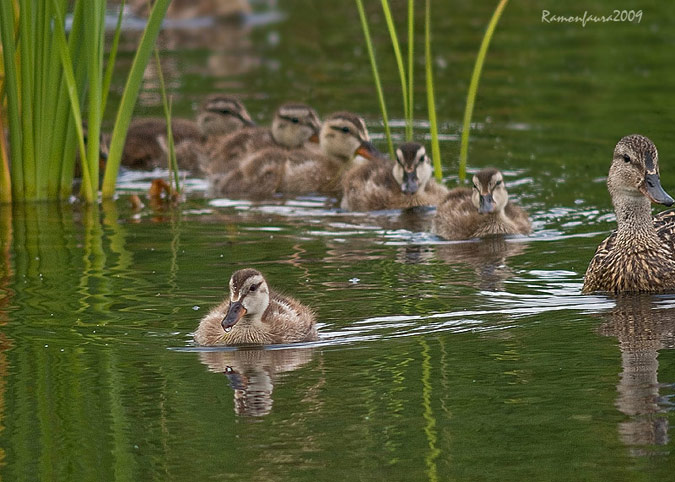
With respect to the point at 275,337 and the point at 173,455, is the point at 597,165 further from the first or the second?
the point at 173,455

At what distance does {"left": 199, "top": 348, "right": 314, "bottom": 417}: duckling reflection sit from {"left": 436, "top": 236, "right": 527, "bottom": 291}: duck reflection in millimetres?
1695

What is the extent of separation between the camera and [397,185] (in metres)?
10.9

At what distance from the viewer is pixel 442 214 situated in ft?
32.8

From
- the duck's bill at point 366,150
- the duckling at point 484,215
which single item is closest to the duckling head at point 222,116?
the duck's bill at point 366,150

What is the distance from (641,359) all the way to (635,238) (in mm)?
1621

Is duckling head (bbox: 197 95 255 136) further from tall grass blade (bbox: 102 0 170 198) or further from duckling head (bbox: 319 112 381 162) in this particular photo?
tall grass blade (bbox: 102 0 170 198)

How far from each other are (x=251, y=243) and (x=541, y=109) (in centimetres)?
552

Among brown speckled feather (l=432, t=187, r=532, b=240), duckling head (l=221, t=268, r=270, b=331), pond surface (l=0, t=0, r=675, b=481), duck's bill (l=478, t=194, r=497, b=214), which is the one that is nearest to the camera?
pond surface (l=0, t=0, r=675, b=481)

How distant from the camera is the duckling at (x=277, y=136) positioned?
12.5 m

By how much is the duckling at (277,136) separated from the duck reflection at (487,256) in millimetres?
3331

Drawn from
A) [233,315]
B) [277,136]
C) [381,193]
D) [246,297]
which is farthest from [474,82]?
[233,315]

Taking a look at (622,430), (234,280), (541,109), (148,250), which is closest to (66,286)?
(148,250)

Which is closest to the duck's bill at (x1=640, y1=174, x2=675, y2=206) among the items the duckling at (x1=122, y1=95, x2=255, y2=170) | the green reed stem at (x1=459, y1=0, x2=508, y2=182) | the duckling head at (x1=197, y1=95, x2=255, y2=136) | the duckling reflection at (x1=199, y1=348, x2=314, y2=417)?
the green reed stem at (x1=459, y1=0, x2=508, y2=182)

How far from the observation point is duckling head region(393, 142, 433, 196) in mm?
10555
